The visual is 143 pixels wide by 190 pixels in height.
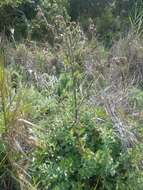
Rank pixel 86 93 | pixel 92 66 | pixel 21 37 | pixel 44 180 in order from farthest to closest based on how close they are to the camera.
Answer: pixel 21 37 < pixel 92 66 < pixel 86 93 < pixel 44 180

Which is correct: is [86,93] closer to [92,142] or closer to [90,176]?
[92,142]

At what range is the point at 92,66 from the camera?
560 cm

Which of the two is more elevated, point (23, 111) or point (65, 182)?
point (23, 111)

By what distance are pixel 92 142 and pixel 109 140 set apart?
0.57 feet

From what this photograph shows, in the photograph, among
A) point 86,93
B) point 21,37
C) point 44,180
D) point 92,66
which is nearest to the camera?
point 44,180

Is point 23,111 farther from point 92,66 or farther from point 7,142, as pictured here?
point 92,66

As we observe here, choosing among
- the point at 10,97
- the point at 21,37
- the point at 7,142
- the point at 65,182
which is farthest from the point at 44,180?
the point at 21,37

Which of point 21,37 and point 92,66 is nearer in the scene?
point 92,66

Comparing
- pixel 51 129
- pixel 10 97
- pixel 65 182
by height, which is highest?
pixel 10 97

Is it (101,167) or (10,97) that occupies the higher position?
(10,97)

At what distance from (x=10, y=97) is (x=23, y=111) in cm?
16

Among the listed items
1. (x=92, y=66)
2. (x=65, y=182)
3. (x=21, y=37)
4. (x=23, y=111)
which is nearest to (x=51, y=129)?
(x=23, y=111)

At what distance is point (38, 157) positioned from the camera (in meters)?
4.16

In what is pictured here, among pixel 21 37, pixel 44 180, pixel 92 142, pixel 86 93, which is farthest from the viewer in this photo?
pixel 21 37
